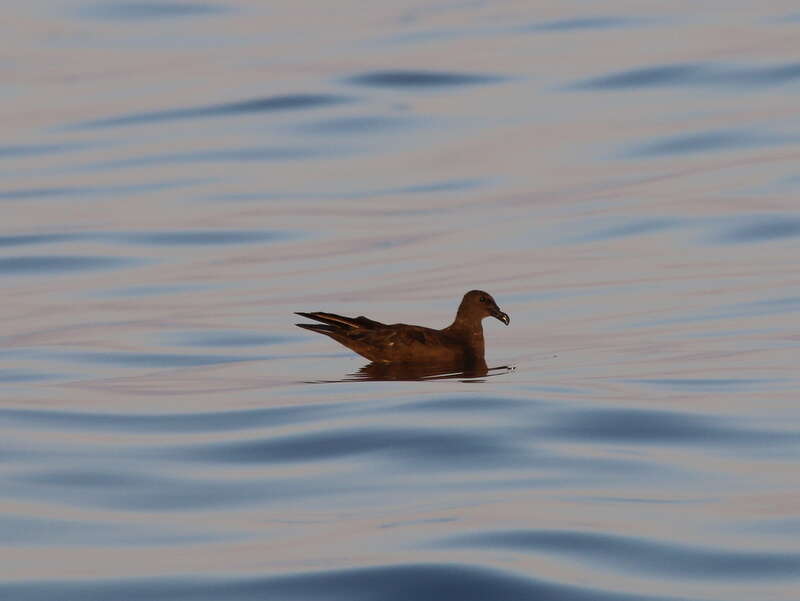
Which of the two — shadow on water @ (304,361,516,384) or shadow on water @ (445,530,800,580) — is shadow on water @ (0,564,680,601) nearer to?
shadow on water @ (445,530,800,580)

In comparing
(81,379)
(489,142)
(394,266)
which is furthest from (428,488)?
(489,142)

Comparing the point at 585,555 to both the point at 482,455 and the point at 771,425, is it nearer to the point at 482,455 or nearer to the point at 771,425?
the point at 482,455

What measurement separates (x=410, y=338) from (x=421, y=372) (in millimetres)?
502

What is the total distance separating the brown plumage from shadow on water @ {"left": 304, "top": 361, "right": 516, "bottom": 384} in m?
0.09

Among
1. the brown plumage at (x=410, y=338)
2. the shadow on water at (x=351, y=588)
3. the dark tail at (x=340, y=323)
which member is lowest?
the shadow on water at (x=351, y=588)

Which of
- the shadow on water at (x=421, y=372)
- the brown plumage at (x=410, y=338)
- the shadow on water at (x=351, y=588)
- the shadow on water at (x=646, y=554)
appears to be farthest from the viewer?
the brown plumage at (x=410, y=338)

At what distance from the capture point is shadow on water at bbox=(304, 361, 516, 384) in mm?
12977

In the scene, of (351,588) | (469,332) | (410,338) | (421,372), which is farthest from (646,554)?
(469,332)

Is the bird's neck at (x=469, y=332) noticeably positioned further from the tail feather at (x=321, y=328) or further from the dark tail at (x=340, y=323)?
the tail feather at (x=321, y=328)

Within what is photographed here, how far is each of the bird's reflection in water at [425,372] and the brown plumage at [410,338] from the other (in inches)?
3.6

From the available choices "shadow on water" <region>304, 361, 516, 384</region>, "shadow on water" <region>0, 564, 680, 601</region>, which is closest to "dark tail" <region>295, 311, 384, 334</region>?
"shadow on water" <region>304, 361, 516, 384</region>

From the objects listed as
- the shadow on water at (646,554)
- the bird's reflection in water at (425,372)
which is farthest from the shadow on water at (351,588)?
the bird's reflection in water at (425,372)

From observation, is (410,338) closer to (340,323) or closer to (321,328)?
(340,323)

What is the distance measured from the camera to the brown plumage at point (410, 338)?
45.8 ft
